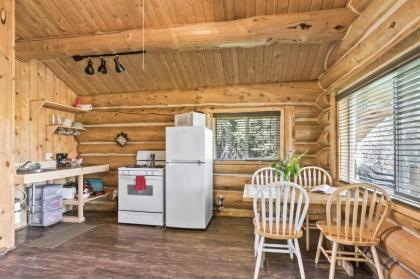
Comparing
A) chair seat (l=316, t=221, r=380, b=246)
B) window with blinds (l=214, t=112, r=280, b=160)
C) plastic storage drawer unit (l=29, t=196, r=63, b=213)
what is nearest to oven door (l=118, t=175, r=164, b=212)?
plastic storage drawer unit (l=29, t=196, r=63, b=213)

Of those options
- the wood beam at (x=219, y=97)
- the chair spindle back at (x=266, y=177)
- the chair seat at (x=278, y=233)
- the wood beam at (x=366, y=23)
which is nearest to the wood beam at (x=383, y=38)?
the wood beam at (x=366, y=23)

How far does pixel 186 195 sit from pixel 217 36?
229 centimetres

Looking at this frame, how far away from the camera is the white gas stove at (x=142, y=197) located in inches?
156

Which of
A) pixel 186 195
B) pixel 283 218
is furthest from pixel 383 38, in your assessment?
pixel 186 195

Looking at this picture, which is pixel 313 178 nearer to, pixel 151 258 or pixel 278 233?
pixel 278 233

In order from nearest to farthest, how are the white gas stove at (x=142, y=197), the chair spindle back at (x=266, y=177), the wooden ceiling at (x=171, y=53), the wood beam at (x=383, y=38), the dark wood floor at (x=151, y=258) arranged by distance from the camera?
the wood beam at (x=383, y=38) → the dark wood floor at (x=151, y=258) → the wooden ceiling at (x=171, y=53) → the chair spindle back at (x=266, y=177) → the white gas stove at (x=142, y=197)

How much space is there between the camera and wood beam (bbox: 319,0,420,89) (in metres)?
1.84

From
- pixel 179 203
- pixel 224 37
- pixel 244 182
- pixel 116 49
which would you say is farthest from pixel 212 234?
pixel 116 49

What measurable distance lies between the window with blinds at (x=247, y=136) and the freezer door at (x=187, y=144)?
0.81 metres

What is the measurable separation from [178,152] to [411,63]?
9.66 feet

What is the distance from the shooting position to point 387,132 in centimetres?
250

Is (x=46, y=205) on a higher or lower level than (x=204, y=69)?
lower

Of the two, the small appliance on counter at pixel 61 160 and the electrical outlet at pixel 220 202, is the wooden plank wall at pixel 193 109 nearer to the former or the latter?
the electrical outlet at pixel 220 202

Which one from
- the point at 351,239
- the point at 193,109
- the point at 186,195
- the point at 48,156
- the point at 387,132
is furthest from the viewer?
the point at 193,109
